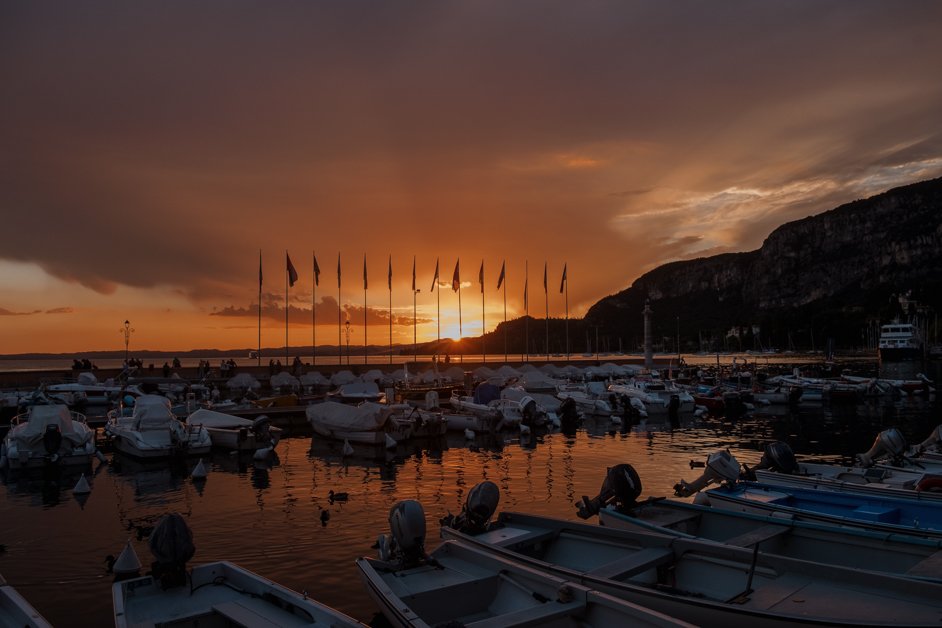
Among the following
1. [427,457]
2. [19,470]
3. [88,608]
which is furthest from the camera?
[427,457]

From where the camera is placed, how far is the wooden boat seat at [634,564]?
32.4ft

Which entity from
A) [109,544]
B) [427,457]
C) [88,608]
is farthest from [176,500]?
[427,457]

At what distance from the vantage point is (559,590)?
348 inches

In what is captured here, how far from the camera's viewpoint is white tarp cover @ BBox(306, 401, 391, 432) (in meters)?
34.2

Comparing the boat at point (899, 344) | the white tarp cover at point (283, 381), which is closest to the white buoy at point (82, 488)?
A: the white tarp cover at point (283, 381)

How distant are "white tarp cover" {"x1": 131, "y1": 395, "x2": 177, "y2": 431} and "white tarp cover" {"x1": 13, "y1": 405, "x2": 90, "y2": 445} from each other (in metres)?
2.23

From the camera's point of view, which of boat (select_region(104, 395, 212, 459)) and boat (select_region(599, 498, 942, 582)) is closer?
boat (select_region(599, 498, 942, 582))

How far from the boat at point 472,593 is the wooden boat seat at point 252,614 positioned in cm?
132

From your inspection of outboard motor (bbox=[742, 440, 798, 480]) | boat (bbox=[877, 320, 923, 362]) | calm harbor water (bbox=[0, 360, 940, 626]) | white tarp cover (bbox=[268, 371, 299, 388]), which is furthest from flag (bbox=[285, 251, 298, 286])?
boat (bbox=[877, 320, 923, 362])

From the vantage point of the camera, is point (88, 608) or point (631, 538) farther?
point (88, 608)

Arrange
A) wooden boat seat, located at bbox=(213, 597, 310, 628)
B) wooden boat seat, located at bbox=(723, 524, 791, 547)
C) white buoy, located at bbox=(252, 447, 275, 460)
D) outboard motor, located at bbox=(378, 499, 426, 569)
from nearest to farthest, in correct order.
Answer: wooden boat seat, located at bbox=(213, 597, 310, 628) → outboard motor, located at bbox=(378, 499, 426, 569) → wooden boat seat, located at bbox=(723, 524, 791, 547) → white buoy, located at bbox=(252, 447, 275, 460)

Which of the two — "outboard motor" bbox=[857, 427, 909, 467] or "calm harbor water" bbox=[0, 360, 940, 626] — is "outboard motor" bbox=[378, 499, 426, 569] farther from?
"outboard motor" bbox=[857, 427, 909, 467]

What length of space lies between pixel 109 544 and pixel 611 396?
37261 mm

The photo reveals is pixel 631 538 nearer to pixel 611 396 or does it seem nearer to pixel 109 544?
pixel 109 544
